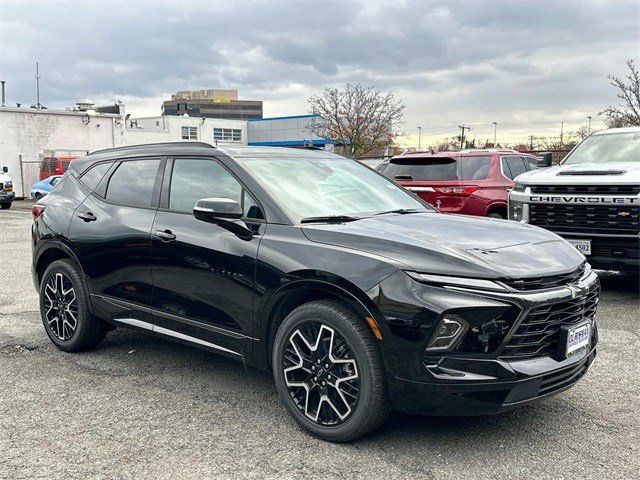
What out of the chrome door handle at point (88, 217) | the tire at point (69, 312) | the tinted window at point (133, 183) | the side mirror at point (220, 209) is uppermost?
the tinted window at point (133, 183)

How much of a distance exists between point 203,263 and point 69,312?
5.87 ft

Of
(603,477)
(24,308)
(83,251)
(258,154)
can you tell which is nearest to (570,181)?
(258,154)

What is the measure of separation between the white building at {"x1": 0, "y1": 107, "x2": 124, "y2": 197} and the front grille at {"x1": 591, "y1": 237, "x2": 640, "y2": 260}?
32.5m

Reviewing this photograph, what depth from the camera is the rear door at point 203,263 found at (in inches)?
156

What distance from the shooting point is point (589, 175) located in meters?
7.40

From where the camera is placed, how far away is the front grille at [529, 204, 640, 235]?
7.04m

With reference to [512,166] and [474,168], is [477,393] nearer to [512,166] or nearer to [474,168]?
[474,168]

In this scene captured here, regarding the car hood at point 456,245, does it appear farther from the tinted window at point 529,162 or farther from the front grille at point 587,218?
the tinted window at point 529,162

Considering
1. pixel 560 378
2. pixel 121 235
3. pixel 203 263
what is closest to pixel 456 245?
pixel 560 378

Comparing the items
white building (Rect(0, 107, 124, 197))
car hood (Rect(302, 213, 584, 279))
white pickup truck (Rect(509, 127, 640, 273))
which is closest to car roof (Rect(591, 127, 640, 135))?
white pickup truck (Rect(509, 127, 640, 273))

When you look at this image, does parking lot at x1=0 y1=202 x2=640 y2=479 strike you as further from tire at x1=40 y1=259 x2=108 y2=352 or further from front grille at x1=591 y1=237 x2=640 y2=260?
front grille at x1=591 y1=237 x2=640 y2=260

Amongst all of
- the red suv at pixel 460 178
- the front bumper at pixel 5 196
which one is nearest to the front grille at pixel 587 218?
the red suv at pixel 460 178

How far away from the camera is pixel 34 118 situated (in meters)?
36.0

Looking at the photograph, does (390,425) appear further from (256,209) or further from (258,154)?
(258,154)
